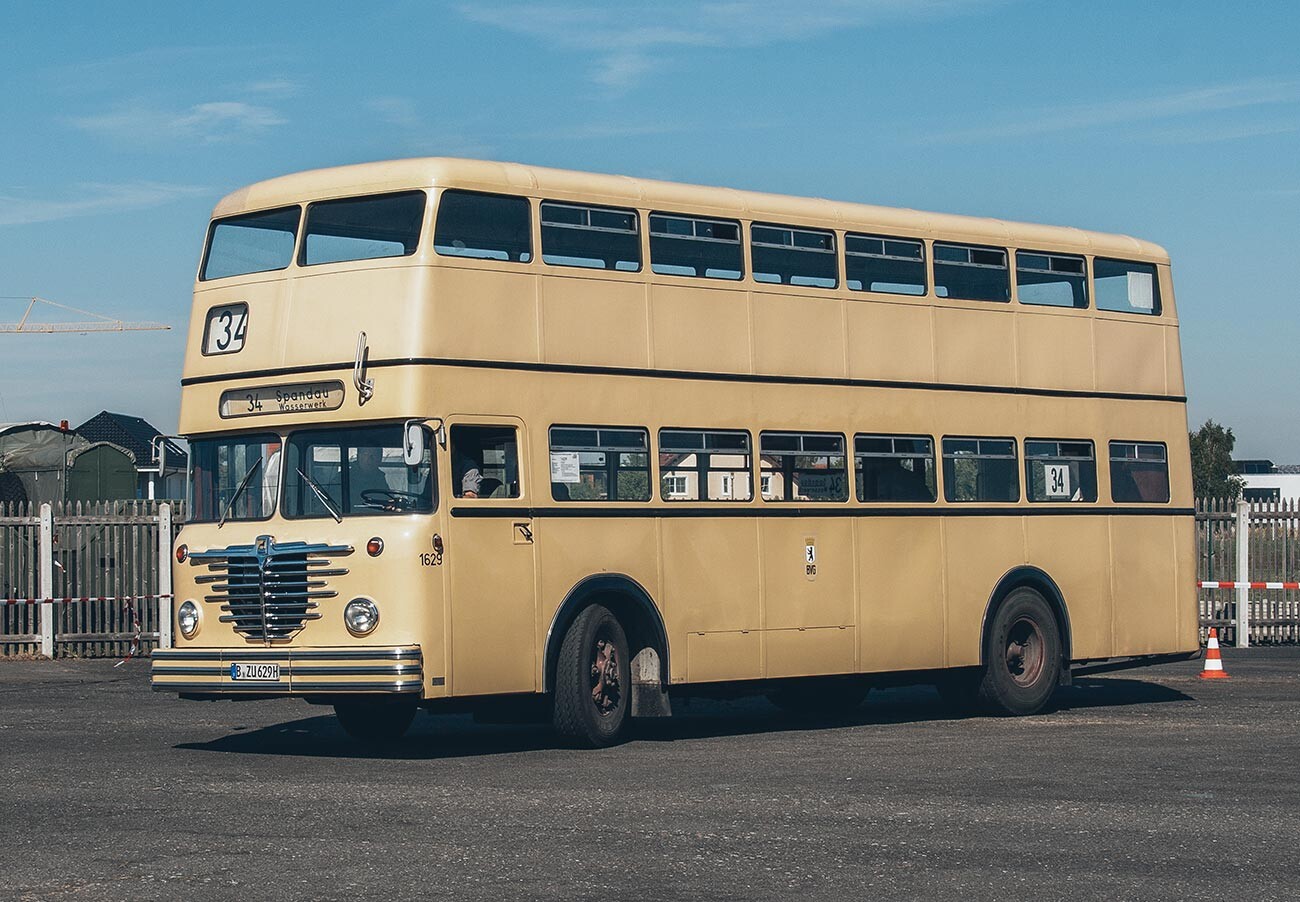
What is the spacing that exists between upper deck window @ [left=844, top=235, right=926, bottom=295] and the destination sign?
5338mm

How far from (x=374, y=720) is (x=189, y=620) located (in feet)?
6.57

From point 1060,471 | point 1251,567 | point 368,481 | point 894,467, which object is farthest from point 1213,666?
point 368,481

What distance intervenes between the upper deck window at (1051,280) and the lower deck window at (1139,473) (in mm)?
1611

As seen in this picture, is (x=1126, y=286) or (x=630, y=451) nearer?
(x=630, y=451)

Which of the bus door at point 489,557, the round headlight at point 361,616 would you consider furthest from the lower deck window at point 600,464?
the round headlight at point 361,616

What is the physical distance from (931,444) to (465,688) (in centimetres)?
596

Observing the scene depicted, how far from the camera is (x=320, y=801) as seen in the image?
1238 centimetres

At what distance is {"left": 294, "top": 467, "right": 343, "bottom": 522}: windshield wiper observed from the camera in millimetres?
15094

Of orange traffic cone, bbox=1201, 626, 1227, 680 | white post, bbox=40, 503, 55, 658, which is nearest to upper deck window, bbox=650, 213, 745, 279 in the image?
orange traffic cone, bbox=1201, 626, 1227, 680

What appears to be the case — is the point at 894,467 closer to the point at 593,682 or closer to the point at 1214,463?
the point at 593,682

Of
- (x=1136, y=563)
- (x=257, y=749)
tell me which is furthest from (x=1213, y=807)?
(x=1136, y=563)

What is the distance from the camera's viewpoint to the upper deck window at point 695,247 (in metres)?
16.7

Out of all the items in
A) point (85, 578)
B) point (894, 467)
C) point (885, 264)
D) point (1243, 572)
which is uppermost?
point (885, 264)

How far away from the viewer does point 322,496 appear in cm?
1524
